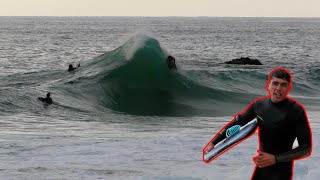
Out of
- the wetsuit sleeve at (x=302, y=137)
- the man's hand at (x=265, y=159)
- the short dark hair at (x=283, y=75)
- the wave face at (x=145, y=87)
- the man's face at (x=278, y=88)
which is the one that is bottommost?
the wave face at (x=145, y=87)

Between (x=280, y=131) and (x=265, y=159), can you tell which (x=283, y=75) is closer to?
(x=280, y=131)

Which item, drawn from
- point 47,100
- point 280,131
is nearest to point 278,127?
point 280,131

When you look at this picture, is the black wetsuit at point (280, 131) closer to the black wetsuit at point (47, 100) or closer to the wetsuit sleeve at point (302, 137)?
the wetsuit sleeve at point (302, 137)

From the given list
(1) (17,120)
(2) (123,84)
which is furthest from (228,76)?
(1) (17,120)

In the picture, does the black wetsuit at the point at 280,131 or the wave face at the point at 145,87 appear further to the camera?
the wave face at the point at 145,87

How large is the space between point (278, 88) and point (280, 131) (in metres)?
0.36

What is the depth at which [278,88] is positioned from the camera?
12.2 ft

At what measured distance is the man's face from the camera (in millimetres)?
3676

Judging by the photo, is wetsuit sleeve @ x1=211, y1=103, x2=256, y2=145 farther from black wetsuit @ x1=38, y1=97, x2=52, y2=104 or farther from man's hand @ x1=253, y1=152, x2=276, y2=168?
black wetsuit @ x1=38, y1=97, x2=52, y2=104

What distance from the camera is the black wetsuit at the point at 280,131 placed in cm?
374

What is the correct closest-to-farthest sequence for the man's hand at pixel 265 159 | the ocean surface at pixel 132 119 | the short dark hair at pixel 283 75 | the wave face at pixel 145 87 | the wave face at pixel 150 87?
the short dark hair at pixel 283 75 < the man's hand at pixel 265 159 < the ocean surface at pixel 132 119 < the wave face at pixel 145 87 < the wave face at pixel 150 87

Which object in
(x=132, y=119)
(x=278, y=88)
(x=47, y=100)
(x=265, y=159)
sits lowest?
(x=132, y=119)

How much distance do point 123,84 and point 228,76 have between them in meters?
6.60

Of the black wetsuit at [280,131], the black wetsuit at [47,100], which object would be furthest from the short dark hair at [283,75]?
the black wetsuit at [47,100]
